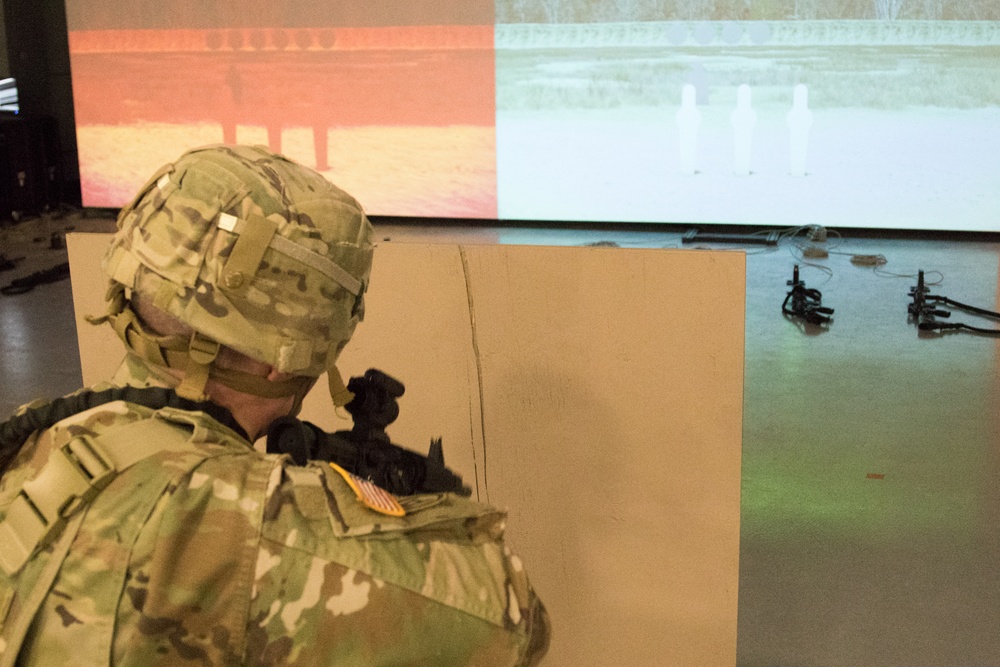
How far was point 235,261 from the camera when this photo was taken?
3.68ft

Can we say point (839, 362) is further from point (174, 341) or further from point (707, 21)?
point (174, 341)

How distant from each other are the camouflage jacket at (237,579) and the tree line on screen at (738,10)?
20.8ft

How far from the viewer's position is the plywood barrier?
1.83m

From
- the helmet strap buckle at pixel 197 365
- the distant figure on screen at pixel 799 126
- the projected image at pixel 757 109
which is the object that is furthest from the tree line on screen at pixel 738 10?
the helmet strap buckle at pixel 197 365

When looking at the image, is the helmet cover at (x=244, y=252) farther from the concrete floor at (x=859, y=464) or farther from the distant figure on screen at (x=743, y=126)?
the distant figure on screen at (x=743, y=126)

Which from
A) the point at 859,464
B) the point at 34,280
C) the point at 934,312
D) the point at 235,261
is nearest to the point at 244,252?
the point at 235,261

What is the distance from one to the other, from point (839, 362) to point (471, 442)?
2776 millimetres

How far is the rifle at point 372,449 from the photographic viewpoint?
1.23 metres

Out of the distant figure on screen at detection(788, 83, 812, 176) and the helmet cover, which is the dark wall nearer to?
the distant figure on screen at detection(788, 83, 812, 176)

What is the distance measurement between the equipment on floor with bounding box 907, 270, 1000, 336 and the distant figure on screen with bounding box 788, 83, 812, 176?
1.86m

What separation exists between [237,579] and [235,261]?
14.0 inches

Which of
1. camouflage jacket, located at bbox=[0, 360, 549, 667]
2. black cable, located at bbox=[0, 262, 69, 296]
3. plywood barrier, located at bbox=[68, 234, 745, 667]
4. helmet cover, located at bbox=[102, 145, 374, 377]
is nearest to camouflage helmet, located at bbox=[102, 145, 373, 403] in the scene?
helmet cover, located at bbox=[102, 145, 374, 377]

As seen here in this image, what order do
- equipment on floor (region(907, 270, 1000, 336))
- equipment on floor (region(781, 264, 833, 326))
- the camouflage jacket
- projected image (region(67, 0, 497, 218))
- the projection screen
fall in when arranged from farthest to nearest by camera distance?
projected image (region(67, 0, 497, 218)), the projection screen, equipment on floor (region(781, 264, 833, 326)), equipment on floor (region(907, 270, 1000, 336)), the camouflage jacket

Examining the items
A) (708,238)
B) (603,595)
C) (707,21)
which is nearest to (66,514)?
(603,595)
